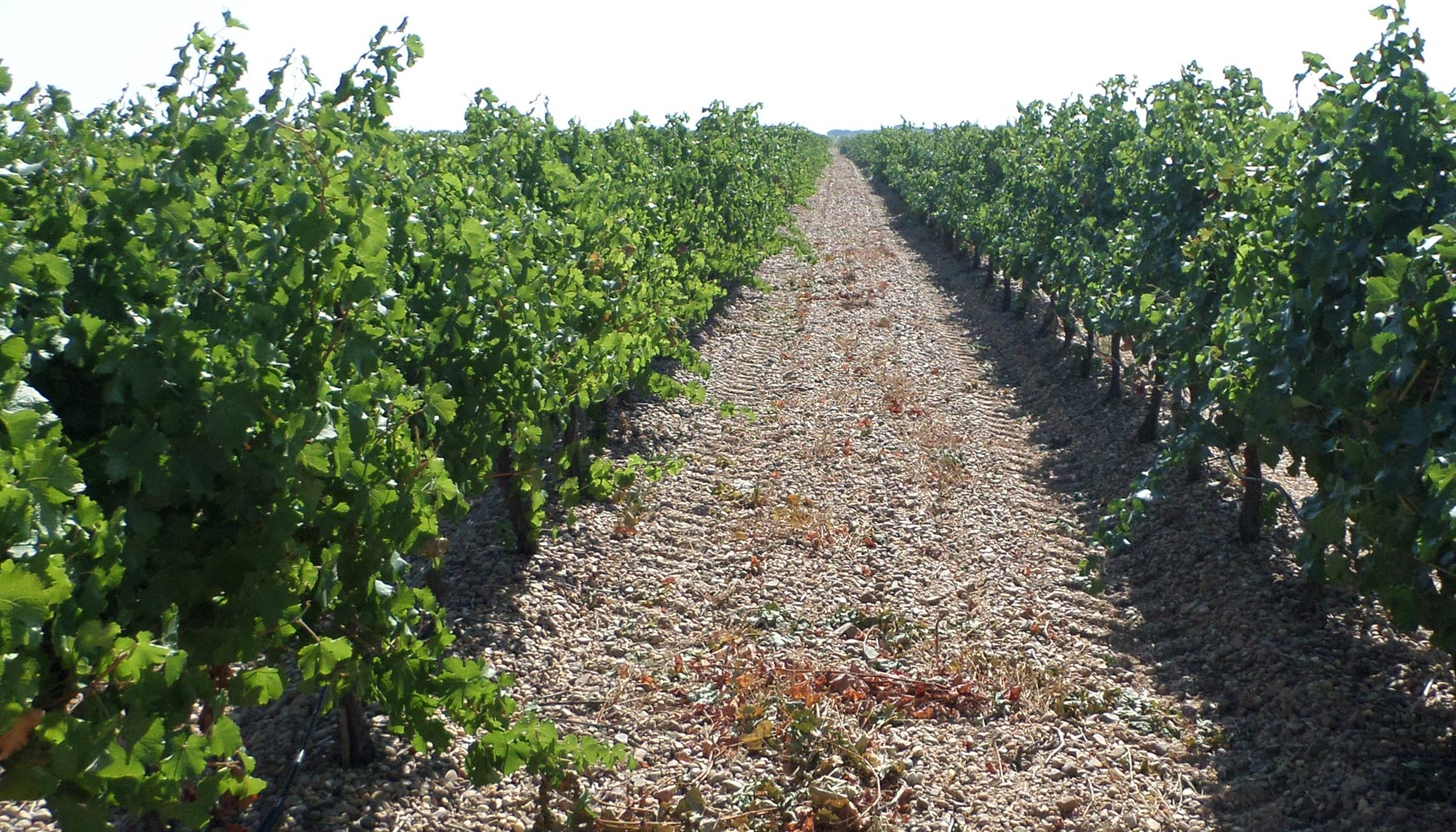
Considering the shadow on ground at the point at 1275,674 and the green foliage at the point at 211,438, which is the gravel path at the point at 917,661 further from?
the green foliage at the point at 211,438

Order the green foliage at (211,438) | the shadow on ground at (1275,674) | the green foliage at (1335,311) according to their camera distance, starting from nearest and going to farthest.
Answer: the green foliage at (211,438)
the green foliage at (1335,311)
the shadow on ground at (1275,674)

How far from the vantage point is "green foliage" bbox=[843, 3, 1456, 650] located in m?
4.34

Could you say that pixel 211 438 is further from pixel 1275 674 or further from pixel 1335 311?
pixel 1275 674

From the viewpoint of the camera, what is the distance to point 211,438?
10.4 ft

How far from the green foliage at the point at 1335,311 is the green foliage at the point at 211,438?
143 inches

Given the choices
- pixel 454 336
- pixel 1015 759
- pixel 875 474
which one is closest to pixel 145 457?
pixel 454 336

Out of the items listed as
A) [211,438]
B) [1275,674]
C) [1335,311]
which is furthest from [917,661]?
[211,438]

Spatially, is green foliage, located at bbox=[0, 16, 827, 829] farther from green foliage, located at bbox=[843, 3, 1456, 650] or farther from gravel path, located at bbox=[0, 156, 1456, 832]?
green foliage, located at bbox=[843, 3, 1456, 650]

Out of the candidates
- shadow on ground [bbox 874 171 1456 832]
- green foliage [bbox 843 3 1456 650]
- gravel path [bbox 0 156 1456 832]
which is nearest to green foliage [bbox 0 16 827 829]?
gravel path [bbox 0 156 1456 832]

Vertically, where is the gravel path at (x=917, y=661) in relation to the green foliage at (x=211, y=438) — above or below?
below

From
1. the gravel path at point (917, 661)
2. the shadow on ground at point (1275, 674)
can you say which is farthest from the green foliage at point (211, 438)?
the shadow on ground at point (1275, 674)

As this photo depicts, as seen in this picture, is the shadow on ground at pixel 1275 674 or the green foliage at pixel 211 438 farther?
the shadow on ground at pixel 1275 674

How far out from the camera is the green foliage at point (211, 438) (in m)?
2.63

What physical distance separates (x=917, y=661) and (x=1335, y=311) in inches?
116
